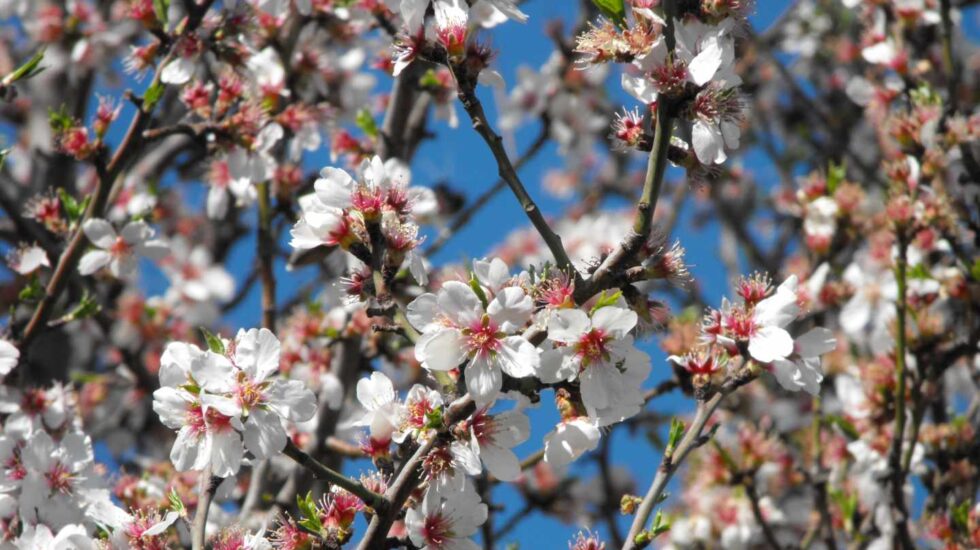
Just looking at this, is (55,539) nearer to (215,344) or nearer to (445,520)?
(215,344)

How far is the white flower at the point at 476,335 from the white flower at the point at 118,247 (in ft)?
5.67

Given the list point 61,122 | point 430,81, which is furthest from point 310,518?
point 430,81

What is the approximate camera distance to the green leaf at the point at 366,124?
4.52m

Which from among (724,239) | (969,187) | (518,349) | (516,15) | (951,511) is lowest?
(724,239)

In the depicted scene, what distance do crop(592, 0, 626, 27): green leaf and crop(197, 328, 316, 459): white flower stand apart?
42.0 inches

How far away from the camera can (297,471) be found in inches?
160

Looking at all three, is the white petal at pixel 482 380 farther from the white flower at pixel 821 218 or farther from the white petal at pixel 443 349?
the white flower at pixel 821 218

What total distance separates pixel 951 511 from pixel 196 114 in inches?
122

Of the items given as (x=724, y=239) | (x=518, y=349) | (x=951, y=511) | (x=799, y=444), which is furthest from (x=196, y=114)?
(x=724, y=239)

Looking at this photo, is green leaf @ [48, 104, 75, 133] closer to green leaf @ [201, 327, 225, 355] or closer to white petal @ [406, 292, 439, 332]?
green leaf @ [201, 327, 225, 355]

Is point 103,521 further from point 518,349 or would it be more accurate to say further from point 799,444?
point 799,444

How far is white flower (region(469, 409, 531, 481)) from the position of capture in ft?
8.39

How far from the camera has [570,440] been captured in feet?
8.29

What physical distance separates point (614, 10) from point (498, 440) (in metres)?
1.03
